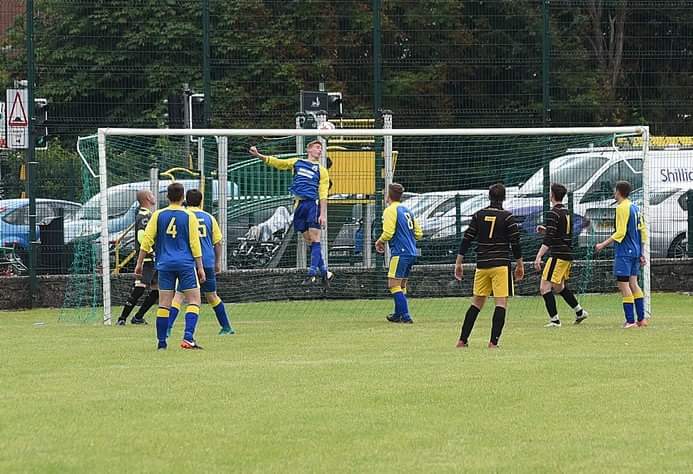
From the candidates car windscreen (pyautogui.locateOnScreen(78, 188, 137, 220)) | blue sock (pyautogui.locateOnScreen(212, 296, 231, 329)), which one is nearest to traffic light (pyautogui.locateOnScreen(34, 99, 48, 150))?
car windscreen (pyautogui.locateOnScreen(78, 188, 137, 220))

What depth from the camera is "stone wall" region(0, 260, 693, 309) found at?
2153 cm

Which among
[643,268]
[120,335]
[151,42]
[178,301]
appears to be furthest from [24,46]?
[643,268]

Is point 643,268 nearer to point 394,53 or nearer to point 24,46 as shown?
point 394,53

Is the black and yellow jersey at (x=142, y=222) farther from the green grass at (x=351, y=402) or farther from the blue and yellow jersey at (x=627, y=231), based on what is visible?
the blue and yellow jersey at (x=627, y=231)

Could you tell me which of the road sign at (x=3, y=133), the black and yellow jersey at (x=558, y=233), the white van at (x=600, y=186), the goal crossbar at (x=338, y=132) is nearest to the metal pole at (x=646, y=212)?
the goal crossbar at (x=338, y=132)

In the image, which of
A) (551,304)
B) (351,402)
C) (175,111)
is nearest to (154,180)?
(175,111)

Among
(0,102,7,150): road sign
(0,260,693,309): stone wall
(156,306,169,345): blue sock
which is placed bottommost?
(0,260,693,309): stone wall

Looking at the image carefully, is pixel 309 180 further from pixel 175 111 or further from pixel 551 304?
pixel 551 304

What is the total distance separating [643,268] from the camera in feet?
63.2

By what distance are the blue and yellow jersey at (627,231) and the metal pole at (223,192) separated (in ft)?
21.7

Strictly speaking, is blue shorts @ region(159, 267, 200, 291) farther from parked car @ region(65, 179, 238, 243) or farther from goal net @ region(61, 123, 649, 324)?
parked car @ region(65, 179, 238, 243)

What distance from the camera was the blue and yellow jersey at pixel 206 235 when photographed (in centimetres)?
1641

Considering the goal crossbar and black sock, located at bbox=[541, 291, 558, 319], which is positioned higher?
the goal crossbar

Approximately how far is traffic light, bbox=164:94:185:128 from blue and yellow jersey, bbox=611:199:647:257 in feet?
26.5
